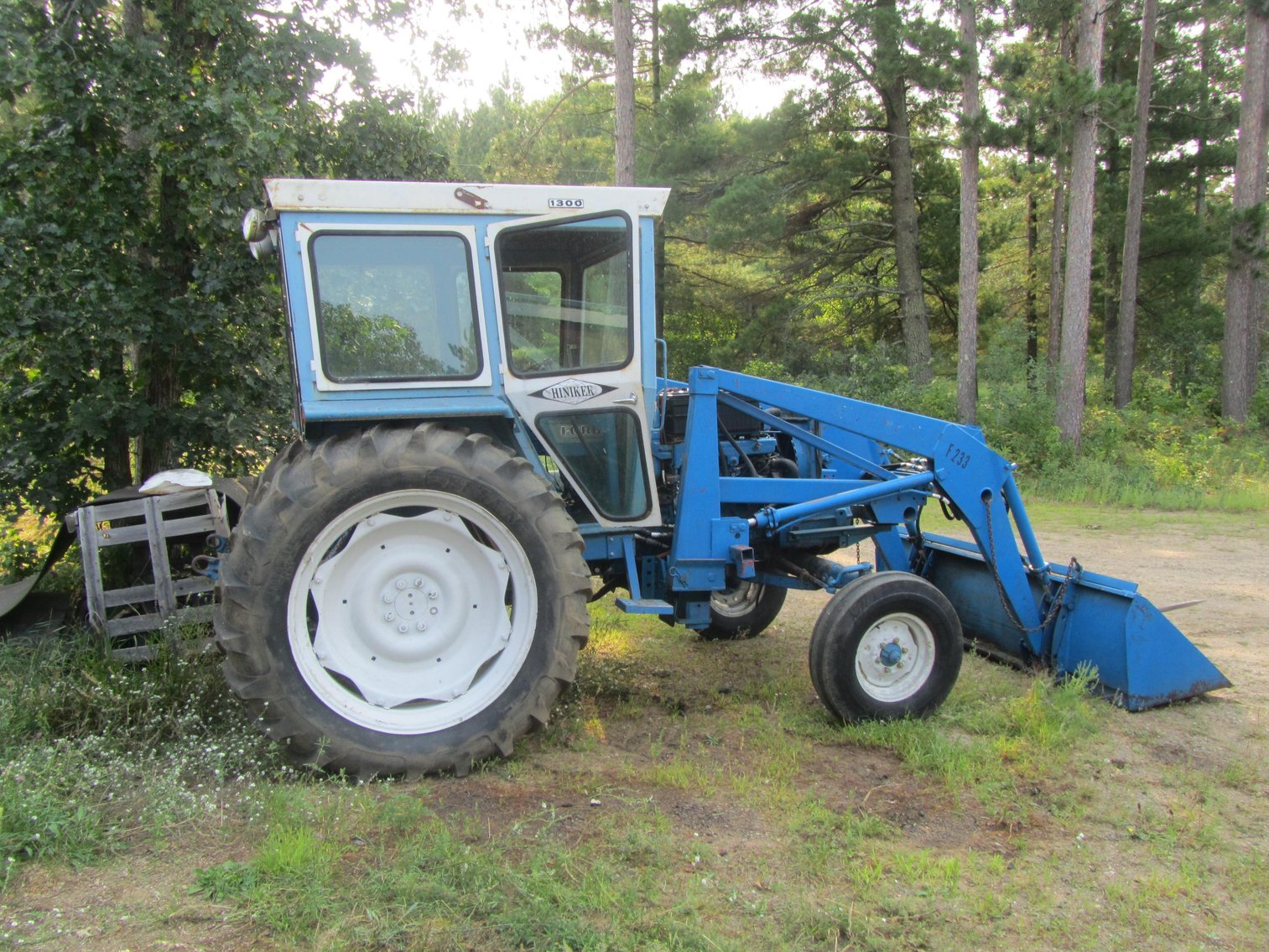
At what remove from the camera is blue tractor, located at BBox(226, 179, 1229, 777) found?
3.70 m

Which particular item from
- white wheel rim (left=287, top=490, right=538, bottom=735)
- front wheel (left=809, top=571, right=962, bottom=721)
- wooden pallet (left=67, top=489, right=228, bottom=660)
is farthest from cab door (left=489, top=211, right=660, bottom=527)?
wooden pallet (left=67, top=489, right=228, bottom=660)

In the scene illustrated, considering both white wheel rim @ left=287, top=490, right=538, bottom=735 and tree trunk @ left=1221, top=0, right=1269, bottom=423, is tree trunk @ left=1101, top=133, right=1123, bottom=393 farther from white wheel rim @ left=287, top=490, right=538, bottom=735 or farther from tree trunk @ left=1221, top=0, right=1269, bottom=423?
white wheel rim @ left=287, top=490, right=538, bottom=735

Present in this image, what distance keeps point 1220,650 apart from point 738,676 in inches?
122

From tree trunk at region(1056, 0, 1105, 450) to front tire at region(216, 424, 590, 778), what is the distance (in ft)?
40.0

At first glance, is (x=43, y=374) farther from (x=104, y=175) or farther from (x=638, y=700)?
(x=638, y=700)

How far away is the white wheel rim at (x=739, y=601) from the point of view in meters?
6.02

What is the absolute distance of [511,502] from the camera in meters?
3.83

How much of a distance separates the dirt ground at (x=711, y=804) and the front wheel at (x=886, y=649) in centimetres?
30

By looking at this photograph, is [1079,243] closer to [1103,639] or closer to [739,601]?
[739,601]

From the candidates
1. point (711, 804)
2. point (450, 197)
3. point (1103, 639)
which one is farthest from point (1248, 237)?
point (711, 804)

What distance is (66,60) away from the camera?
562 centimetres

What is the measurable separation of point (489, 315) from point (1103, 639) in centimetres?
352

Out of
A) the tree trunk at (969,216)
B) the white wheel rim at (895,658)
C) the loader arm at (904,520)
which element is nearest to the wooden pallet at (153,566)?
the loader arm at (904,520)

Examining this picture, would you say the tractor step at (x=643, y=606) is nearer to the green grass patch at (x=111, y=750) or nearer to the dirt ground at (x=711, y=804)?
the dirt ground at (x=711, y=804)
